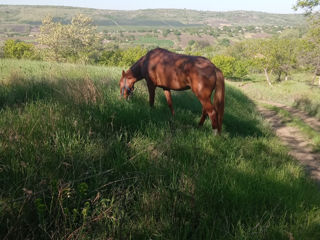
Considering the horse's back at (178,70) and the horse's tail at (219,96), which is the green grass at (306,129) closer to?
the horse's tail at (219,96)

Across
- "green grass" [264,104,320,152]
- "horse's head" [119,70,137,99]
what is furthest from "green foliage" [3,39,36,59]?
"green grass" [264,104,320,152]

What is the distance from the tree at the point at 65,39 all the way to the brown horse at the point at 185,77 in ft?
142

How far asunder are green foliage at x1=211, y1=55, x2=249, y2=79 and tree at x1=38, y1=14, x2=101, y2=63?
38909 mm

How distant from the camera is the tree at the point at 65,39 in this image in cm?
4700

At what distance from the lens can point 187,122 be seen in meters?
5.29

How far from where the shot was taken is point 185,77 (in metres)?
4.84

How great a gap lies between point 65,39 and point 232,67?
159 feet

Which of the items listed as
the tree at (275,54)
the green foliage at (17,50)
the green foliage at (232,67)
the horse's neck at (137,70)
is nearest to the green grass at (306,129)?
the horse's neck at (137,70)

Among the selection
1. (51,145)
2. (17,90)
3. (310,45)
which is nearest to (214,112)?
(51,145)

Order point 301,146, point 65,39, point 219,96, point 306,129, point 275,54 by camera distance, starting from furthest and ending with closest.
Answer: point 65,39
point 275,54
point 306,129
point 301,146
point 219,96

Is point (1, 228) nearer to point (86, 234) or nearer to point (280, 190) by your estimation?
point (86, 234)

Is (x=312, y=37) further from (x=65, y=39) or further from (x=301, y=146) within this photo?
(x=65, y=39)

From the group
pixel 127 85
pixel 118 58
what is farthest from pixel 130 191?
pixel 118 58

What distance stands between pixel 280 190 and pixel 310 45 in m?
28.1
